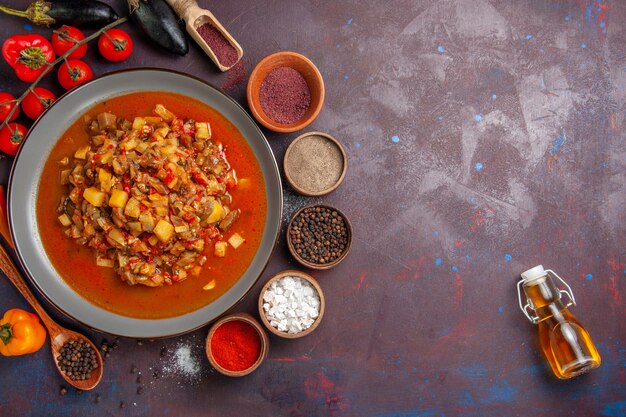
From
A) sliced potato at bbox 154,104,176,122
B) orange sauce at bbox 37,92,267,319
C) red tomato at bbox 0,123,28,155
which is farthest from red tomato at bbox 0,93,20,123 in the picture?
sliced potato at bbox 154,104,176,122

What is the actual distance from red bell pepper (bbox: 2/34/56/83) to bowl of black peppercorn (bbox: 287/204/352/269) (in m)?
2.14

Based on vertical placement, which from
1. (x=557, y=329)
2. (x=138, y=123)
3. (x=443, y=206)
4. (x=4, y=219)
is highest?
(x=138, y=123)

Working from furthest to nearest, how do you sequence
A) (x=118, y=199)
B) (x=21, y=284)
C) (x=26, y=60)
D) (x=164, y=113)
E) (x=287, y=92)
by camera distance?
1. (x=287, y=92)
2. (x=21, y=284)
3. (x=164, y=113)
4. (x=26, y=60)
5. (x=118, y=199)

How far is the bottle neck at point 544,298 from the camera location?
13.1ft

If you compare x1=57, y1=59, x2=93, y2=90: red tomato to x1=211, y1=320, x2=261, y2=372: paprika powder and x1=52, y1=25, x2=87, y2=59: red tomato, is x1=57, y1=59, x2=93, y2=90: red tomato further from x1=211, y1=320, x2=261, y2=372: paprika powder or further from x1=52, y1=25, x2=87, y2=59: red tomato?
x1=211, y1=320, x2=261, y2=372: paprika powder

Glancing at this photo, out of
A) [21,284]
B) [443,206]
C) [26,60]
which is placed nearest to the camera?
[26,60]

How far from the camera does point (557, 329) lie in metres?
3.98

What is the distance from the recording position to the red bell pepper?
363 cm

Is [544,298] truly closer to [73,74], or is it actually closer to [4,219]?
[73,74]

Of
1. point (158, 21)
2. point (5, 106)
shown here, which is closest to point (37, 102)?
point (5, 106)

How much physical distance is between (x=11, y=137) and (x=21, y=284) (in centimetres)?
109

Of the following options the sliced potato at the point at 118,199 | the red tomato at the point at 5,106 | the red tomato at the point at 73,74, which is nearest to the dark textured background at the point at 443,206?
the red tomato at the point at 73,74

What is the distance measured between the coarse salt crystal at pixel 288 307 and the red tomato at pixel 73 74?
208cm

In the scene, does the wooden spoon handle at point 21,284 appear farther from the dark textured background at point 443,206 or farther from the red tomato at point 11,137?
the red tomato at point 11,137
